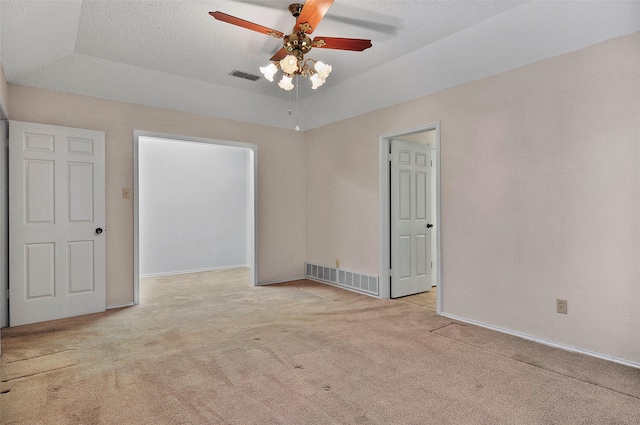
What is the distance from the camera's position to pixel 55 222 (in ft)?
12.6

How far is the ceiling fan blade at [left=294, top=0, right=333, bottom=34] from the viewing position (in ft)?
7.43

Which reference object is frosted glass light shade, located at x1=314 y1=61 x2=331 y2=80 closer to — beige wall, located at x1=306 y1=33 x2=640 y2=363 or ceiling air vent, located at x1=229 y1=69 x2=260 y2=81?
beige wall, located at x1=306 y1=33 x2=640 y2=363

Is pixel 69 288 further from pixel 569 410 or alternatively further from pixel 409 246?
pixel 569 410

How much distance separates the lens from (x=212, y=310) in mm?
4172

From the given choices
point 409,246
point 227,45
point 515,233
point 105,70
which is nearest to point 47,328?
point 105,70

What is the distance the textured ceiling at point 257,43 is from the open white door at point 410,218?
0.84 metres

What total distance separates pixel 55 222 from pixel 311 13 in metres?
3.47

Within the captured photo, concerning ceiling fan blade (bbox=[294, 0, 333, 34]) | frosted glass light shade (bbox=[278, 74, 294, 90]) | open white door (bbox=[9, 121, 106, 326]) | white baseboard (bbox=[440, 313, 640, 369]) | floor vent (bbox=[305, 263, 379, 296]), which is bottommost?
white baseboard (bbox=[440, 313, 640, 369])

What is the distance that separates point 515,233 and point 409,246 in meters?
1.69

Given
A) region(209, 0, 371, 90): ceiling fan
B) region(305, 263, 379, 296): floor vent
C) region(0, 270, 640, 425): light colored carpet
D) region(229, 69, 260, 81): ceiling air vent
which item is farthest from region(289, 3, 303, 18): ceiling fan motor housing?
region(305, 263, 379, 296): floor vent

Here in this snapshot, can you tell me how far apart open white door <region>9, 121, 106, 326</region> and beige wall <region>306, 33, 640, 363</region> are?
381cm

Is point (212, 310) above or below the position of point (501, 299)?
below

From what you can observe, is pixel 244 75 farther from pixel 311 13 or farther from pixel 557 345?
pixel 557 345

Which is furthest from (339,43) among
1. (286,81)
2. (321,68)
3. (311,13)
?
(286,81)
